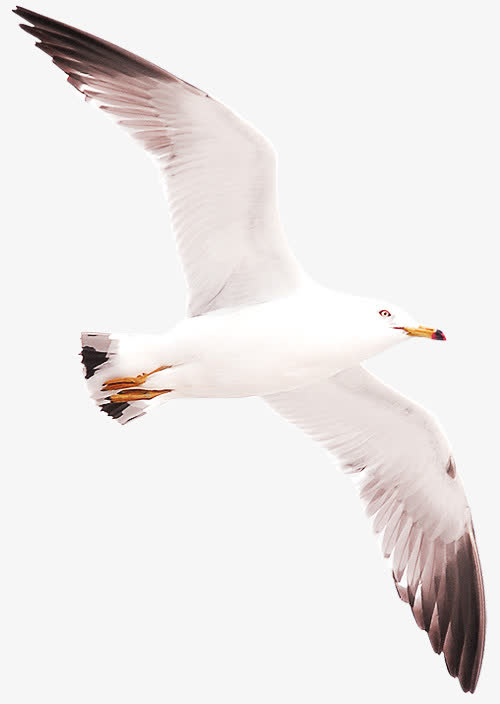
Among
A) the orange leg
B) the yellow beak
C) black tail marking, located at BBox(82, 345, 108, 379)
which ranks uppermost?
black tail marking, located at BBox(82, 345, 108, 379)

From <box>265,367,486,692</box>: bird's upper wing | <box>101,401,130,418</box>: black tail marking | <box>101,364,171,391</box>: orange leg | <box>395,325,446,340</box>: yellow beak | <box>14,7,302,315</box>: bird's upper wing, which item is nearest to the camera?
<box>14,7,302,315</box>: bird's upper wing

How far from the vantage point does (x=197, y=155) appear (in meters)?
9.05

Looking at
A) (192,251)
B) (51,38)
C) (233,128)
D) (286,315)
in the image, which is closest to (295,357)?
(286,315)

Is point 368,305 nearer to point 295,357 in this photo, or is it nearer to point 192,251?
point 295,357

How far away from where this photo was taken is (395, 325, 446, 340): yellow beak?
9188 mm

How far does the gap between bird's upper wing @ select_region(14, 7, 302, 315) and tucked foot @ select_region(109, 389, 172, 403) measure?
3.04 feet

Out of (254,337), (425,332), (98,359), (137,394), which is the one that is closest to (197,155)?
(254,337)

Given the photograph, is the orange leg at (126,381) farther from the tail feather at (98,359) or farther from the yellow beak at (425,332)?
the yellow beak at (425,332)

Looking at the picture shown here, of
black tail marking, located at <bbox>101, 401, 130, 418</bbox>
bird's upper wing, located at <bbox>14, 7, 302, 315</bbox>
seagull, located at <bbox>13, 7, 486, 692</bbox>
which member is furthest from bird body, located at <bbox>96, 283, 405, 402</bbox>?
black tail marking, located at <bbox>101, 401, 130, 418</bbox>

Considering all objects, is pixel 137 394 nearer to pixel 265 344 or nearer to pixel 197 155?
pixel 265 344

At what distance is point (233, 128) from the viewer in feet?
28.7

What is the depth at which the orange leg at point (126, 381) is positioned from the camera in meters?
9.47

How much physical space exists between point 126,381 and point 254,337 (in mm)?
957

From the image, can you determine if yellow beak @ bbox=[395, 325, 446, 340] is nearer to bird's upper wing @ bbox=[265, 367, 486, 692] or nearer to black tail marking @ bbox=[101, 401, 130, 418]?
bird's upper wing @ bbox=[265, 367, 486, 692]
